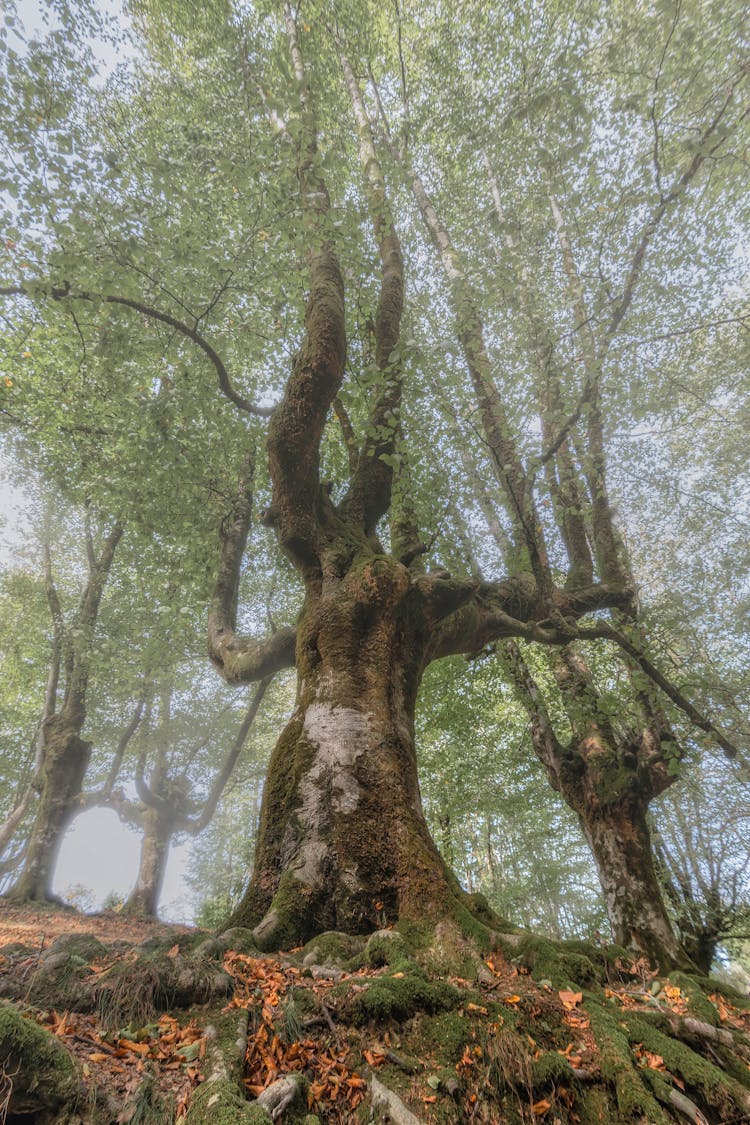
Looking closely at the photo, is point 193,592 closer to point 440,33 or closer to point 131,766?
point 440,33

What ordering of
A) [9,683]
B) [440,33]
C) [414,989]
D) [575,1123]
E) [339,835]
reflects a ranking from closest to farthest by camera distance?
[575,1123] < [414,989] < [339,835] < [440,33] < [9,683]

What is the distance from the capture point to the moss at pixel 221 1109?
60.0 inches

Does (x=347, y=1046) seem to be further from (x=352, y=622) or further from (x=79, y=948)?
(x=352, y=622)

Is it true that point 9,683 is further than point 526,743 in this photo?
Yes

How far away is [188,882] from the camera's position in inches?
1259

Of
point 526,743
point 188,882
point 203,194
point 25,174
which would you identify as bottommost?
point 188,882

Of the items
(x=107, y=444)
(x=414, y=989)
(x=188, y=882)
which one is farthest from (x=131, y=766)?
(x=414, y=989)

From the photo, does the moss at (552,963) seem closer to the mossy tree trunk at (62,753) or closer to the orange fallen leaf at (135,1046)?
the orange fallen leaf at (135,1046)

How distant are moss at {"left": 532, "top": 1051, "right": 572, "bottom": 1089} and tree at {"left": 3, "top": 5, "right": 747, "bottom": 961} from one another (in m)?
1.50

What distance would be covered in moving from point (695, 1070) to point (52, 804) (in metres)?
14.4

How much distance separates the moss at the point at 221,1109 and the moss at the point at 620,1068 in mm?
1494

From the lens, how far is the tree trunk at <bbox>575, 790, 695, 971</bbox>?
20.5ft

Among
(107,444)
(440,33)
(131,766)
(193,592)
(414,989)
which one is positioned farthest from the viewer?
(131,766)

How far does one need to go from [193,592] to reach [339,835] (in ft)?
23.6
